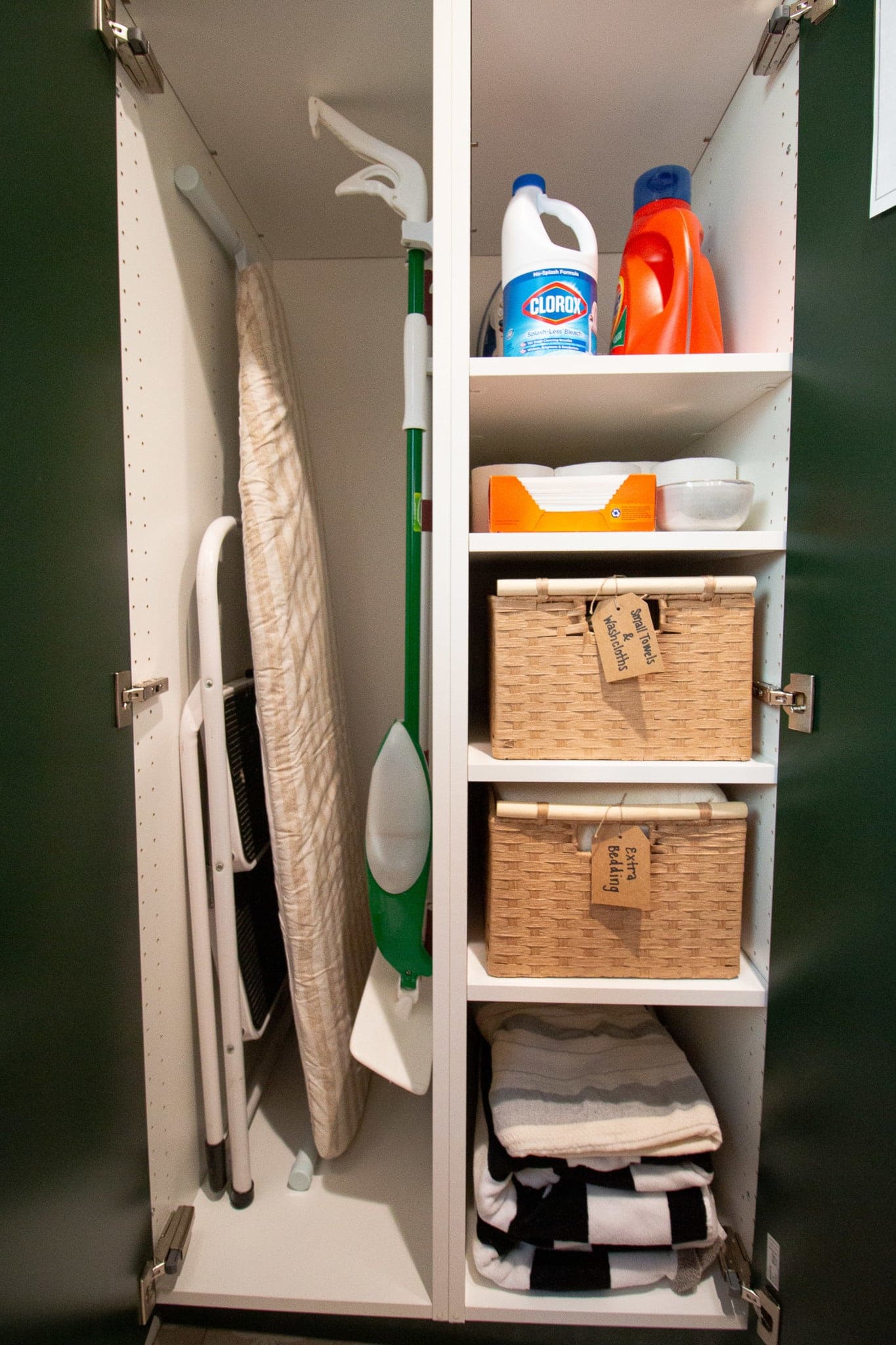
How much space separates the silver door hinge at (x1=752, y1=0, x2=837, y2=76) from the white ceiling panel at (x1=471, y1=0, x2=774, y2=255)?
0.05m

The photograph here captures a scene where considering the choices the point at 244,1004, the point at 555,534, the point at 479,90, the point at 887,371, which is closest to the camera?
the point at 887,371

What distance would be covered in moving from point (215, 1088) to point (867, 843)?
1.03 m

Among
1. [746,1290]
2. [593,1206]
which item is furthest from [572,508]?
[746,1290]

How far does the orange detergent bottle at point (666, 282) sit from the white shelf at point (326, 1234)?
1.40 m

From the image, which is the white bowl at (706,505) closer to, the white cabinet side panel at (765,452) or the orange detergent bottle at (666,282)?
the white cabinet side panel at (765,452)

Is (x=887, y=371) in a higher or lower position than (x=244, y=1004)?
higher

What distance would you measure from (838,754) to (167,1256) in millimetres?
1173

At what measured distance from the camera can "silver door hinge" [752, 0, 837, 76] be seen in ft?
2.23

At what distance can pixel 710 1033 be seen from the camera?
958 millimetres

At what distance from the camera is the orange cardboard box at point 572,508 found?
30.1 inches

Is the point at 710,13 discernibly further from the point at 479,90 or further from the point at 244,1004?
the point at 244,1004

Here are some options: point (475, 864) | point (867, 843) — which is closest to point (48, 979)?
point (475, 864)

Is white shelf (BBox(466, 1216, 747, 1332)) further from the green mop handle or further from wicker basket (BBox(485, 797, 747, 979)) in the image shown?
the green mop handle

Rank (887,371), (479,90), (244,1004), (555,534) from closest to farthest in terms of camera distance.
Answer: (887,371) < (555,534) < (479,90) < (244,1004)
